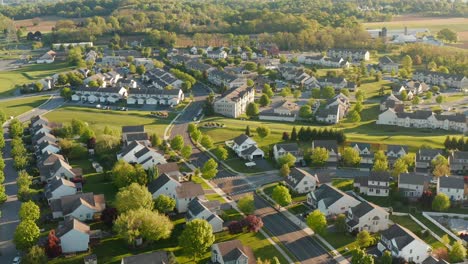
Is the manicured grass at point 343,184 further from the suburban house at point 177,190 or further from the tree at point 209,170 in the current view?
the suburban house at point 177,190

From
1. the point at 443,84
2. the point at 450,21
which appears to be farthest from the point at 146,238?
the point at 450,21

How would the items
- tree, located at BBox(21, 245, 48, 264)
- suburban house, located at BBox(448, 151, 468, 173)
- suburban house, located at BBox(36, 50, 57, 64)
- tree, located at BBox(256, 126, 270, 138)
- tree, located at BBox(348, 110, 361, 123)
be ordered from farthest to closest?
suburban house, located at BBox(36, 50, 57, 64) → tree, located at BBox(348, 110, 361, 123) → tree, located at BBox(256, 126, 270, 138) → suburban house, located at BBox(448, 151, 468, 173) → tree, located at BBox(21, 245, 48, 264)

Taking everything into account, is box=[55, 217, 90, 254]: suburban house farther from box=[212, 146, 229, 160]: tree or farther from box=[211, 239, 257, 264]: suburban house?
box=[212, 146, 229, 160]: tree

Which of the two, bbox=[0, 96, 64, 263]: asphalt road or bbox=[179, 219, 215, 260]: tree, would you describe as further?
bbox=[0, 96, 64, 263]: asphalt road

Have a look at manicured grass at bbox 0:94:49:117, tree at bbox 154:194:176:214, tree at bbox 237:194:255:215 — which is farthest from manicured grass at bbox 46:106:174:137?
tree at bbox 237:194:255:215

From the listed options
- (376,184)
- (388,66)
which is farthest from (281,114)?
(388,66)

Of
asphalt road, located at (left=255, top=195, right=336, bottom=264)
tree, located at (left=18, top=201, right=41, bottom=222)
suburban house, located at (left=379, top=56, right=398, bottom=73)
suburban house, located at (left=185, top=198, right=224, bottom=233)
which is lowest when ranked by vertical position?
asphalt road, located at (left=255, top=195, right=336, bottom=264)
